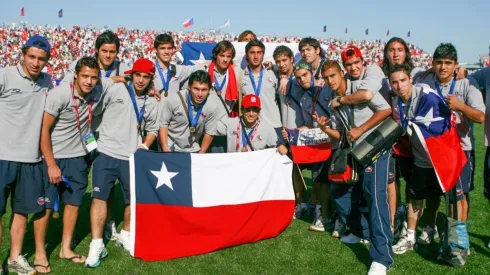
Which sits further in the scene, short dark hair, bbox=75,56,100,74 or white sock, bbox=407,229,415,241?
white sock, bbox=407,229,415,241

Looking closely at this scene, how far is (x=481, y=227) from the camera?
259 inches

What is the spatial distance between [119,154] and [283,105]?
2.61m

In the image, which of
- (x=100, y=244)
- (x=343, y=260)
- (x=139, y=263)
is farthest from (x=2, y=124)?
(x=343, y=260)

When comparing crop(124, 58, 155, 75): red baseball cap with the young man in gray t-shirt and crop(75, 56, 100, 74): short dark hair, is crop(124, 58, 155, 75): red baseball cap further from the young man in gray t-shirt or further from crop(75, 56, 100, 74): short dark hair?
the young man in gray t-shirt

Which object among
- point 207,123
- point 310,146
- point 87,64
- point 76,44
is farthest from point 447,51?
point 76,44

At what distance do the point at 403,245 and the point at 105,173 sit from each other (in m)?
3.78

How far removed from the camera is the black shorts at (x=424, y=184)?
5297 mm

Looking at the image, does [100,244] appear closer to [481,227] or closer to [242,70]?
[242,70]

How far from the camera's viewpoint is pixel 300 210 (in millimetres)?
7121

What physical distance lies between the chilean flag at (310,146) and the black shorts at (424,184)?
113 cm

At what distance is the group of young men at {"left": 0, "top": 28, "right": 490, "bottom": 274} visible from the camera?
4.71m

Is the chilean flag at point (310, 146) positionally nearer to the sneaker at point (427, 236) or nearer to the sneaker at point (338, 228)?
the sneaker at point (338, 228)

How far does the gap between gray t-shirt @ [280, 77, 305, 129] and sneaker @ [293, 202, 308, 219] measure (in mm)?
1421

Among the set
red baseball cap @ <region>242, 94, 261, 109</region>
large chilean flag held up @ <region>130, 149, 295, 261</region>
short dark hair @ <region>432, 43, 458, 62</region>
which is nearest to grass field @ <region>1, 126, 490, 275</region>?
large chilean flag held up @ <region>130, 149, 295, 261</region>
